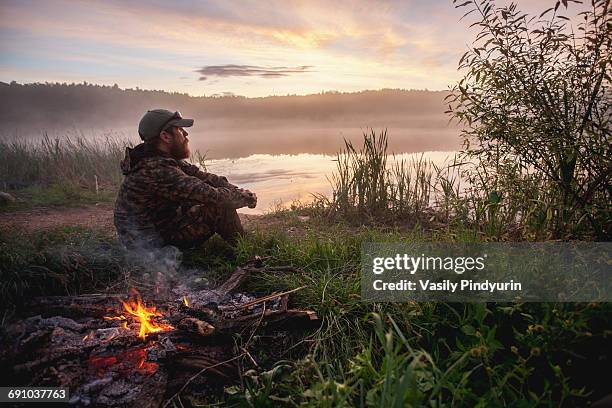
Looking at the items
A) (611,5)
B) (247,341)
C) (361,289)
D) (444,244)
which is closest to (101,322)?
(247,341)

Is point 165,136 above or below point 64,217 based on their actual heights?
above

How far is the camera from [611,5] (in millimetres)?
2986

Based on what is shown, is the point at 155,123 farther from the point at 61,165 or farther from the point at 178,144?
the point at 61,165

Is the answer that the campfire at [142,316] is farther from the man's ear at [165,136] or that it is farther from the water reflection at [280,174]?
the water reflection at [280,174]

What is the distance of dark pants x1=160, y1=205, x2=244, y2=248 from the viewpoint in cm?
438

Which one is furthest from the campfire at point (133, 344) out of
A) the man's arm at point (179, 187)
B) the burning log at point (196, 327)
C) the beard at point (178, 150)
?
the beard at point (178, 150)

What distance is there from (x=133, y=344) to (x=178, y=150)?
2.27 meters

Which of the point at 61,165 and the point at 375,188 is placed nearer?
the point at 375,188

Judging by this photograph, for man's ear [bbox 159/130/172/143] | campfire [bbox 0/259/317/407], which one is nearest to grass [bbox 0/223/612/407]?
campfire [bbox 0/259/317/407]

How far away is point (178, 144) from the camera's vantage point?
433 centimetres

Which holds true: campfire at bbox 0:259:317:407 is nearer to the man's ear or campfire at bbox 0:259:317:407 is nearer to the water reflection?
the man's ear

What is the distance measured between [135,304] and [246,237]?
1.57 meters

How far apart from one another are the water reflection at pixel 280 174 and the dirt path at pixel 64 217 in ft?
5.89

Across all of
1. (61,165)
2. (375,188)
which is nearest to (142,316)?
(375,188)
